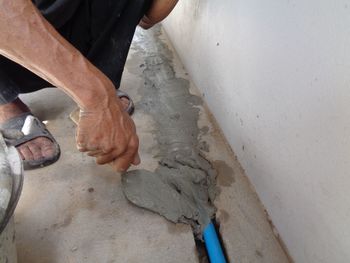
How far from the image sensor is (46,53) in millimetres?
650

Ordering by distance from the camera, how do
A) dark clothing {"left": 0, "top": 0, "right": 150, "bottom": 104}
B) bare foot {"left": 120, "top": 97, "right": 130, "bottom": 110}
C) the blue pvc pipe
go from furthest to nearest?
bare foot {"left": 120, "top": 97, "right": 130, "bottom": 110} < dark clothing {"left": 0, "top": 0, "right": 150, "bottom": 104} < the blue pvc pipe

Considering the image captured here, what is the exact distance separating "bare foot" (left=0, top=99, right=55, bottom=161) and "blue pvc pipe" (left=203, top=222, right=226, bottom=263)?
2.12 feet

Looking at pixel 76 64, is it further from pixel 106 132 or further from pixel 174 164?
pixel 174 164

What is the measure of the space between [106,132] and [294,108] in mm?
460

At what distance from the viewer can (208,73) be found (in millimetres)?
1396

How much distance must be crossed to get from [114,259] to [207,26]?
964 mm

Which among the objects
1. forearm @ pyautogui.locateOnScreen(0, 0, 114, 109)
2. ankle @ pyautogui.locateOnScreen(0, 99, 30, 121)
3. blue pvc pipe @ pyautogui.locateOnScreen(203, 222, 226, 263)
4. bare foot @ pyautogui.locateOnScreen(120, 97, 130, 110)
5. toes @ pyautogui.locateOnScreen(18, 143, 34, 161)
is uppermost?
forearm @ pyautogui.locateOnScreen(0, 0, 114, 109)

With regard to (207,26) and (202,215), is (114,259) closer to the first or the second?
(202,215)

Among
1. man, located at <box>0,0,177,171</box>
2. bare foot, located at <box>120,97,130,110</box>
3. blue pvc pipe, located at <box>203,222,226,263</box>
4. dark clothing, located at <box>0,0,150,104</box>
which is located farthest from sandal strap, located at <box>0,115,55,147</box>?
blue pvc pipe, located at <box>203,222,226,263</box>

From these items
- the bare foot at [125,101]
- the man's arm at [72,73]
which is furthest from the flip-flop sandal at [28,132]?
the man's arm at [72,73]

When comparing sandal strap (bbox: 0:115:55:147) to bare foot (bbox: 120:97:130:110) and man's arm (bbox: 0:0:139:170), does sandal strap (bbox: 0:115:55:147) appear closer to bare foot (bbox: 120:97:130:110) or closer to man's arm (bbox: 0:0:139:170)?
bare foot (bbox: 120:97:130:110)

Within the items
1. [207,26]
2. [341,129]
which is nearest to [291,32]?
[341,129]

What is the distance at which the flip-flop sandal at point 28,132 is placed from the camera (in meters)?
1.16

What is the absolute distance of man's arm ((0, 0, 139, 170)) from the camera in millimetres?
629
